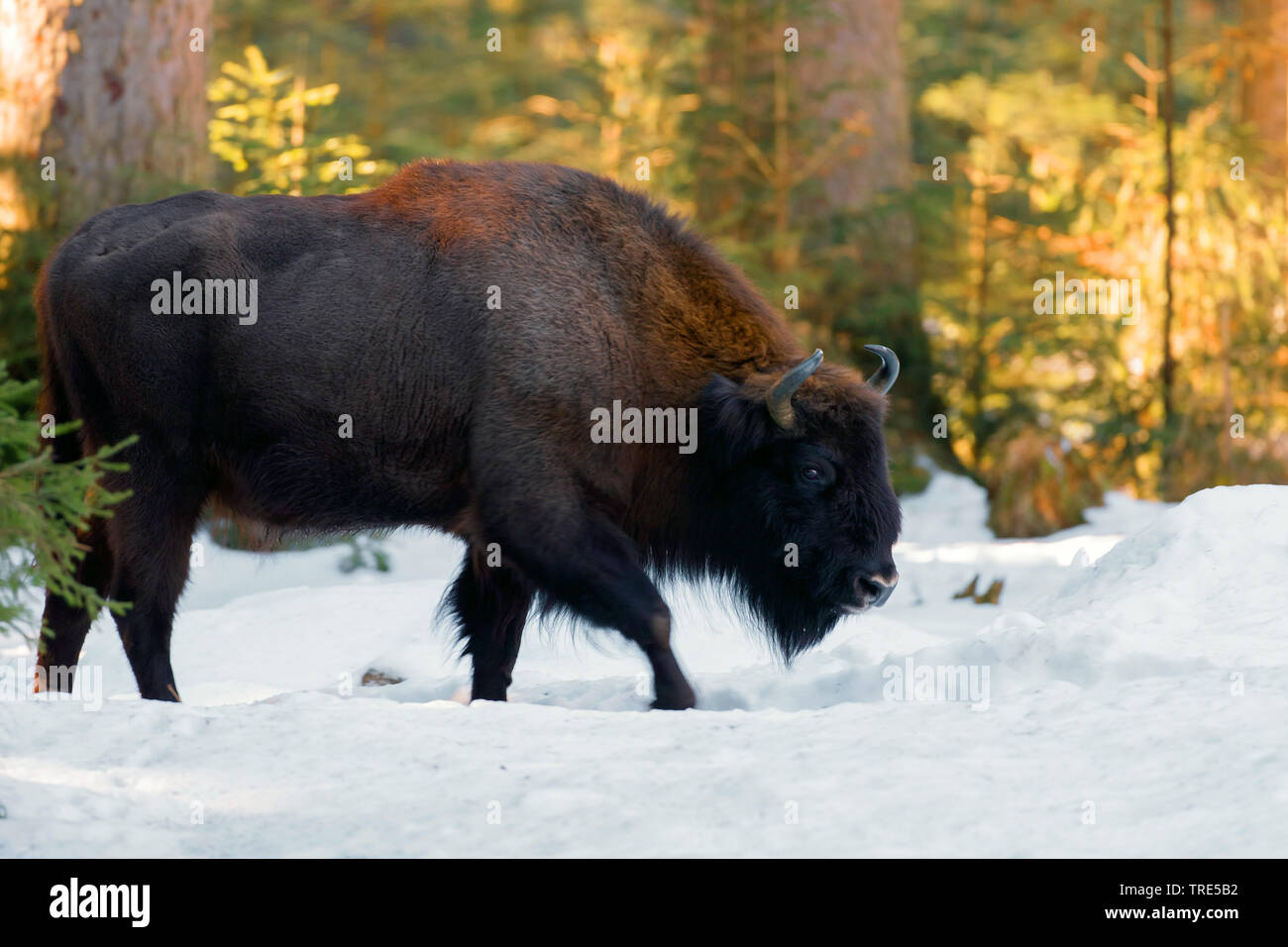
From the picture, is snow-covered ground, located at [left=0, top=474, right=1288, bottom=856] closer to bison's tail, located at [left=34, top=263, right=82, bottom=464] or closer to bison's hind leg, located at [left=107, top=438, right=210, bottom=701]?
bison's hind leg, located at [left=107, top=438, right=210, bottom=701]

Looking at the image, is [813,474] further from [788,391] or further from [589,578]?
[589,578]

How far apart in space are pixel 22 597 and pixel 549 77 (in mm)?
15032

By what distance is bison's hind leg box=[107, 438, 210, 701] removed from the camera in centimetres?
565

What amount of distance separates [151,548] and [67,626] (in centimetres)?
57

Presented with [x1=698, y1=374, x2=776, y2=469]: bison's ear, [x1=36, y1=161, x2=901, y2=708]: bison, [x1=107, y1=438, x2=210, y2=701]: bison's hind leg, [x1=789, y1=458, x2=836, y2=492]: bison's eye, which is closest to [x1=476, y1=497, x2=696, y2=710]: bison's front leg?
[x1=36, y1=161, x2=901, y2=708]: bison

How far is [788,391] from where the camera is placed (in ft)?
18.3

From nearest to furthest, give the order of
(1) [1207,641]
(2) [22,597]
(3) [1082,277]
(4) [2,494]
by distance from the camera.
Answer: (4) [2,494], (1) [1207,641], (2) [22,597], (3) [1082,277]

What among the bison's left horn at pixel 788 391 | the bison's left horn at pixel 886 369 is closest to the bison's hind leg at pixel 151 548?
the bison's left horn at pixel 788 391

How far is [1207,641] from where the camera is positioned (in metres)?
4.99

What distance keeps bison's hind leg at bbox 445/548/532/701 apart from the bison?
0.28 meters

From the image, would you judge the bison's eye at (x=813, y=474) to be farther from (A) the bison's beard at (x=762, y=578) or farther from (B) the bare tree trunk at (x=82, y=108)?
(B) the bare tree trunk at (x=82, y=108)

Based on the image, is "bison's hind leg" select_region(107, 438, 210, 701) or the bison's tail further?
the bison's tail
